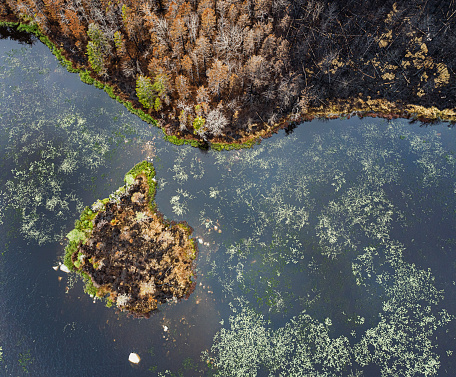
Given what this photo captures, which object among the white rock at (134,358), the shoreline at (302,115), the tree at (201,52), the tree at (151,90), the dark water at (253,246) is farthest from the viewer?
the tree at (201,52)

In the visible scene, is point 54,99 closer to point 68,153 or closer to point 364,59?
point 68,153

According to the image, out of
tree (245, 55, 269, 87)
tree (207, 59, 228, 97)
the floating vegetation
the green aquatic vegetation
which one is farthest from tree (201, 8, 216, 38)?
the green aquatic vegetation

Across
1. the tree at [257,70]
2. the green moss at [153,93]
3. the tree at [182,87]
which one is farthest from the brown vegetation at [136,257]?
the tree at [257,70]

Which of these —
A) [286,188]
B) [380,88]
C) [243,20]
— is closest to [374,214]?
[286,188]

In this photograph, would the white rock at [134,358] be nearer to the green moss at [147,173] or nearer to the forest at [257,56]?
the green moss at [147,173]

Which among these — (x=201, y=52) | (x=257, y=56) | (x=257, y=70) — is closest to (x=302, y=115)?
(x=257, y=70)

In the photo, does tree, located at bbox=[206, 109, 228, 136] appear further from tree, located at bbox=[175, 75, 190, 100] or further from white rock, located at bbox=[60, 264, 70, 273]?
white rock, located at bbox=[60, 264, 70, 273]
